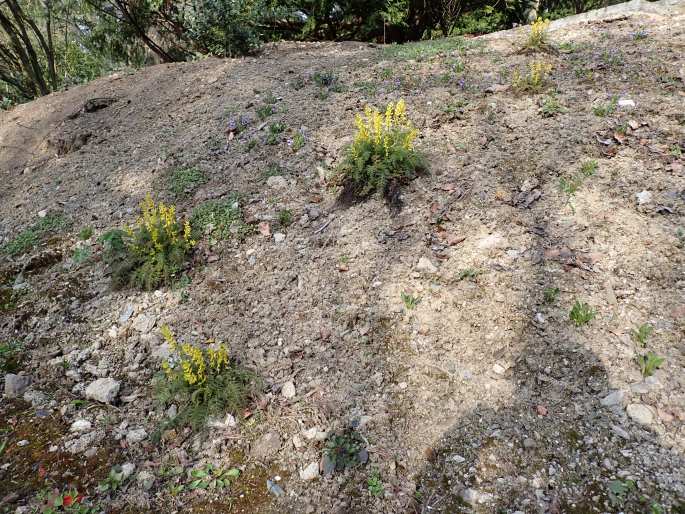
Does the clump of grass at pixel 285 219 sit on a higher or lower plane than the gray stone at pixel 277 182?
lower

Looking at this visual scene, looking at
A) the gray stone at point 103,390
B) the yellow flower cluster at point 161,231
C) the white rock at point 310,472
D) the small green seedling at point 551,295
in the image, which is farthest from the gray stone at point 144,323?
the small green seedling at point 551,295

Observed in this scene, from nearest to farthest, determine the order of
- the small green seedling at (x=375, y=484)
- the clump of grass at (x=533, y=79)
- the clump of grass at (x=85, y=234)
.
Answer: the small green seedling at (x=375, y=484)
the clump of grass at (x=85, y=234)
the clump of grass at (x=533, y=79)

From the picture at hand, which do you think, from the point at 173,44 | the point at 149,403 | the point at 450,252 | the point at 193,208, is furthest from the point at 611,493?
the point at 173,44

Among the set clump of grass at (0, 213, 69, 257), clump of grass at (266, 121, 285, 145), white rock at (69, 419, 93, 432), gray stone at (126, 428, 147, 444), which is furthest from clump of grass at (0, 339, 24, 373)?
clump of grass at (266, 121, 285, 145)

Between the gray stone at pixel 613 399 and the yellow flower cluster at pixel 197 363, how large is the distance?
2.65 metres

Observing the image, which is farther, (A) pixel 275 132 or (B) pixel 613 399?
(A) pixel 275 132

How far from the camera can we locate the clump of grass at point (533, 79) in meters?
5.46

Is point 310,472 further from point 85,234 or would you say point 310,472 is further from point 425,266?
point 85,234

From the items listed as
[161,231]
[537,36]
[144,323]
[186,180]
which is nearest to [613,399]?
[144,323]

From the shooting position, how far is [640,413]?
8.57 ft

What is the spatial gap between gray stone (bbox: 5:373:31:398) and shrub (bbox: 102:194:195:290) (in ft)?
3.67

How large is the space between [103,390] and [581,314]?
3708mm

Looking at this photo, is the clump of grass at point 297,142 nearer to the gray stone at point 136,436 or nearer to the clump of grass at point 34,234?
the clump of grass at point 34,234

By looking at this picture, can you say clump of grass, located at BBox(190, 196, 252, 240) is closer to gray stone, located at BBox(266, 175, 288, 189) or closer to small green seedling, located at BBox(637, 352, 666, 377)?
gray stone, located at BBox(266, 175, 288, 189)
